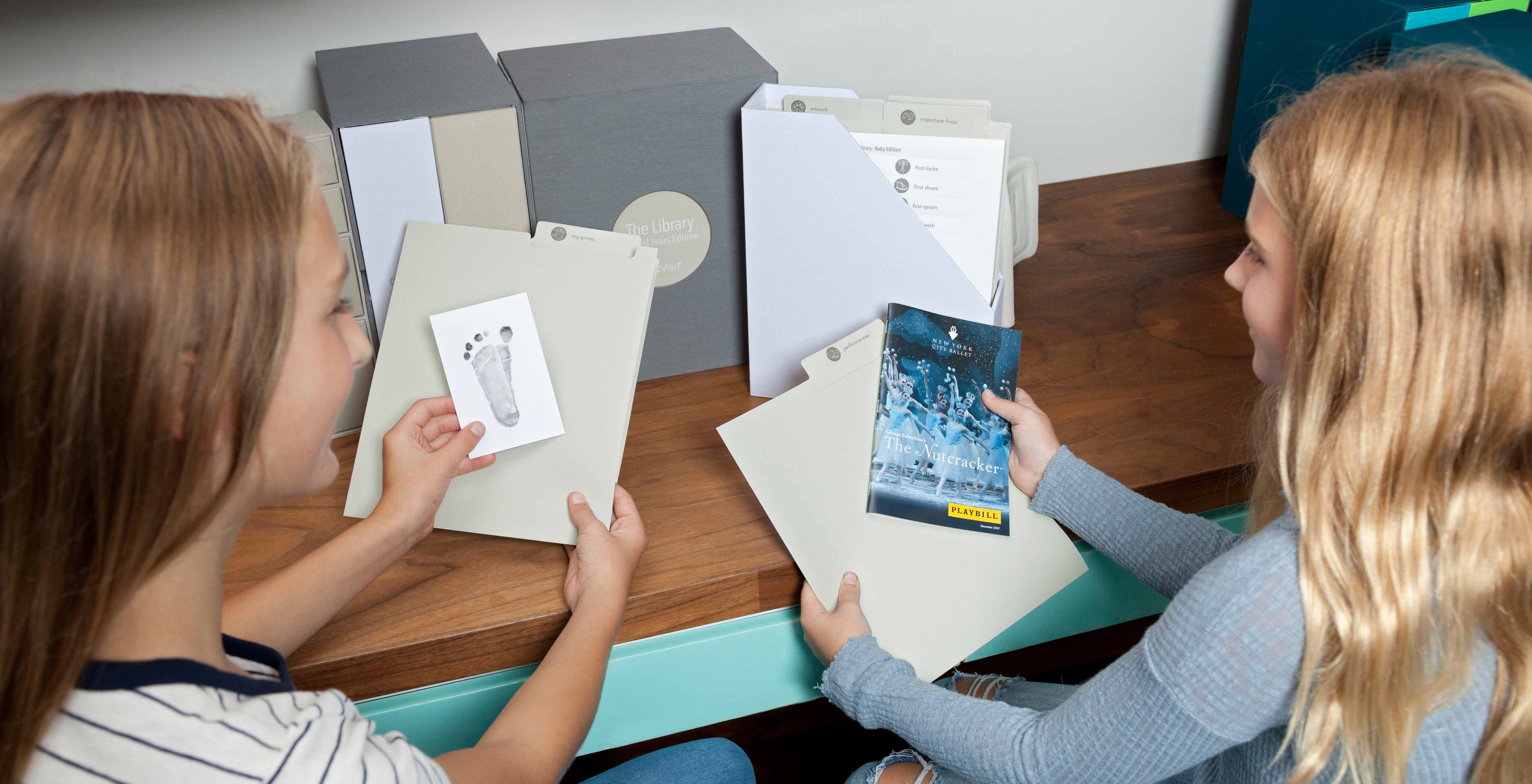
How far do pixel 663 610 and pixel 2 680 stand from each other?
442 millimetres

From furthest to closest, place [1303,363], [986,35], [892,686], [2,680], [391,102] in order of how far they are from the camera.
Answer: [986,35] < [391,102] < [892,686] < [1303,363] < [2,680]

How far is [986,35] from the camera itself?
1.31 meters

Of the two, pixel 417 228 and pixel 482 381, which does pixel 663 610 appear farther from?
pixel 417 228

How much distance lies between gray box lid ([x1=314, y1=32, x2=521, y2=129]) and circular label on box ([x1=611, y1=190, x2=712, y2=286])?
0.48 ft

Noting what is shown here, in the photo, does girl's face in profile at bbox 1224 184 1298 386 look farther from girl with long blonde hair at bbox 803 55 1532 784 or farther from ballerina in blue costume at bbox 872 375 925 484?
ballerina in blue costume at bbox 872 375 925 484

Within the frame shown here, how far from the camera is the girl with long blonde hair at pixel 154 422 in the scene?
459 millimetres

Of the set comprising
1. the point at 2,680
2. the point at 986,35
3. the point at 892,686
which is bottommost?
the point at 892,686

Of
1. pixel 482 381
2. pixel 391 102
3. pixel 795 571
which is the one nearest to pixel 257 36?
pixel 391 102

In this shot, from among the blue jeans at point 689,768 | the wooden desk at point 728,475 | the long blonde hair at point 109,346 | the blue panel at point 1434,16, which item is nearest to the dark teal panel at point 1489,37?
the blue panel at point 1434,16

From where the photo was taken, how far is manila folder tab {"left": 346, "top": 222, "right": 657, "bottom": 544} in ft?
2.82

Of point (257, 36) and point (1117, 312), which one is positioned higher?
point (257, 36)

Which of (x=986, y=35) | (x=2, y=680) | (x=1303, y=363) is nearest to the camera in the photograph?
(x=2, y=680)

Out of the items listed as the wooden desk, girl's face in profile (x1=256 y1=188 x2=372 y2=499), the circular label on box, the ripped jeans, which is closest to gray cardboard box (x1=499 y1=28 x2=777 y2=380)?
the circular label on box

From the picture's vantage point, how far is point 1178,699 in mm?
620
